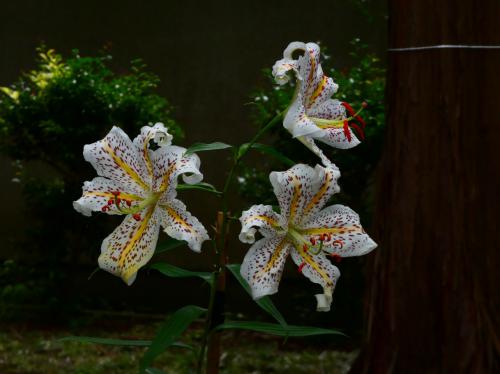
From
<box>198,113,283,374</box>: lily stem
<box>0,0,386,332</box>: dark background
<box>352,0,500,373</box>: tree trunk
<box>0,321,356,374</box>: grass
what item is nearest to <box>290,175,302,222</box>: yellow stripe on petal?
→ <box>198,113,283,374</box>: lily stem

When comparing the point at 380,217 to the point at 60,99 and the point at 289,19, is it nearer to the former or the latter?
the point at 60,99

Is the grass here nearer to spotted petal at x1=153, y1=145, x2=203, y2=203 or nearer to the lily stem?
the lily stem

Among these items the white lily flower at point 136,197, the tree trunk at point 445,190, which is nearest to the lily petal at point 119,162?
the white lily flower at point 136,197

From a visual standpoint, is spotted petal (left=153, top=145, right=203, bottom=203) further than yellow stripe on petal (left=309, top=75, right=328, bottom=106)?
No

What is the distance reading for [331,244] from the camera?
1519 mm

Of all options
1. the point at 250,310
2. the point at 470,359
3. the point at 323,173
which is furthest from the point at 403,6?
the point at 250,310

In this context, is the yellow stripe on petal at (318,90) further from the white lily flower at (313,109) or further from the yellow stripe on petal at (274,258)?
the yellow stripe on petal at (274,258)

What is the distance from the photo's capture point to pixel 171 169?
1479 millimetres

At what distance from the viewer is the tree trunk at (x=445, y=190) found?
3.79 m

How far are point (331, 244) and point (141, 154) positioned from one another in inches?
13.6

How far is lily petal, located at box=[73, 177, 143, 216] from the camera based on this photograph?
58.7 inches

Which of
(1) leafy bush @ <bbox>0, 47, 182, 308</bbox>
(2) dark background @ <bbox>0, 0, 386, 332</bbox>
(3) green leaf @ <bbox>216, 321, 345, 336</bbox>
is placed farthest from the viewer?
(2) dark background @ <bbox>0, 0, 386, 332</bbox>

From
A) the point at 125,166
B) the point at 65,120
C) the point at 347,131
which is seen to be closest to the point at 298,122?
the point at 347,131

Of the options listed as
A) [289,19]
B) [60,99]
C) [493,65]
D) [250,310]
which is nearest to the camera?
[493,65]
